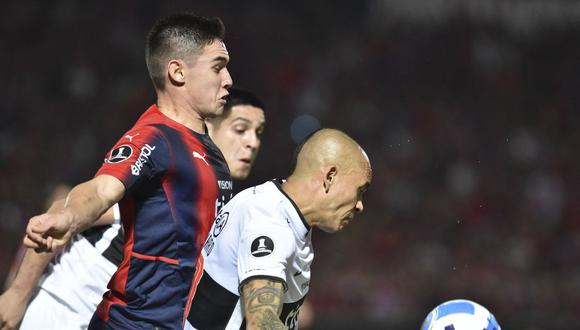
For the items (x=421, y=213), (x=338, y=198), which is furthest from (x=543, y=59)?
(x=338, y=198)

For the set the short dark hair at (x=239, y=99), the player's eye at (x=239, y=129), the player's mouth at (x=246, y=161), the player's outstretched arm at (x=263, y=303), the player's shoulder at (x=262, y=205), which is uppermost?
the short dark hair at (x=239, y=99)

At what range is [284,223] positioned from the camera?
3305 millimetres

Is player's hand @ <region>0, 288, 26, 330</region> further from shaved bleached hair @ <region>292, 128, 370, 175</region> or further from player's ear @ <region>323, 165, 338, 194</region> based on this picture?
player's ear @ <region>323, 165, 338, 194</region>

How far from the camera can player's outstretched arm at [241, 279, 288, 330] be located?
3061 mm

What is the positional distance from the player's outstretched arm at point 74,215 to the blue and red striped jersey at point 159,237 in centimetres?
27

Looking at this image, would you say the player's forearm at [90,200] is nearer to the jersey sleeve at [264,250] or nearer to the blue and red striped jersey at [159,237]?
the blue and red striped jersey at [159,237]

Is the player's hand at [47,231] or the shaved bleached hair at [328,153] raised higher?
the shaved bleached hair at [328,153]

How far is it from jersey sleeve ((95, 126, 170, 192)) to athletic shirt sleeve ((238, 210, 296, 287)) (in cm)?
47

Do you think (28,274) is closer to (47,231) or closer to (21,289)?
(21,289)

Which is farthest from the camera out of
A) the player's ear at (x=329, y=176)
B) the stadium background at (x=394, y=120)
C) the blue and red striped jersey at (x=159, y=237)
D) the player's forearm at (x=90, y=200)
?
the stadium background at (x=394, y=120)

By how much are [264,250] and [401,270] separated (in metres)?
8.71

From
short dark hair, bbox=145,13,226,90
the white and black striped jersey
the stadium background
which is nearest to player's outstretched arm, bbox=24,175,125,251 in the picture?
the white and black striped jersey

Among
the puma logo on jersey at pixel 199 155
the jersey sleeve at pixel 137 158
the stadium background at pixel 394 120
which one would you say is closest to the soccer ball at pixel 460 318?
the puma logo on jersey at pixel 199 155

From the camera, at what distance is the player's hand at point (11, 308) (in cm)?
412
